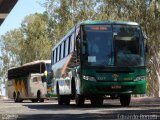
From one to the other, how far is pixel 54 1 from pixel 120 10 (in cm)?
1328

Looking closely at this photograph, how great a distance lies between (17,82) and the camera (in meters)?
43.3

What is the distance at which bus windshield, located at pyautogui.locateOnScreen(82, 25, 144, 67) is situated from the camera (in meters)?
20.0

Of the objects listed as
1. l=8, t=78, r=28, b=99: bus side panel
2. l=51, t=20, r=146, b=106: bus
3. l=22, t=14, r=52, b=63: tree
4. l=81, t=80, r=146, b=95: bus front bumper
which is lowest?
l=8, t=78, r=28, b=99: bus side panel

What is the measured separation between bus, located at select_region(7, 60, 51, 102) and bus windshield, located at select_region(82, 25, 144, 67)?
16826mm

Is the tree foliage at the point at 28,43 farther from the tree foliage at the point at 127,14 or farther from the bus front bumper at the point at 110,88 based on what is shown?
the bus front bumper at the point at 110,88

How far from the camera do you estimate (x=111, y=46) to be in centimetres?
2014

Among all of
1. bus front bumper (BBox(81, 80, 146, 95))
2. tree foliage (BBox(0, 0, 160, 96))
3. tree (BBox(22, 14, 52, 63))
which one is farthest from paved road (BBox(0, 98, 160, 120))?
tree (BBox(22, 14, 52, 63))

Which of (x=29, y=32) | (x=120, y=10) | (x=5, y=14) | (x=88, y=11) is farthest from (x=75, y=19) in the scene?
(x=5, y=14)

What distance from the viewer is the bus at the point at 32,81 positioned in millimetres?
38831

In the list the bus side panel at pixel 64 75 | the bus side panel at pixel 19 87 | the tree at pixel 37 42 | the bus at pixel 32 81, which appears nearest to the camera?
the bus side panel at pixel 64 75

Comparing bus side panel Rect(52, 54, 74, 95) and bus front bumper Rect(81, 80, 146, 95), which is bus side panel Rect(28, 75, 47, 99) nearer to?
bus side panel Rect(52, 54, 74, 95)

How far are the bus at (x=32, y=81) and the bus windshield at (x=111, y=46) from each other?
55.2 ft

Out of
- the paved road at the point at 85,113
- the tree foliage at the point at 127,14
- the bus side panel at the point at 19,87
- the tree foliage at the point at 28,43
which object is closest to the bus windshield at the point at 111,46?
the paved road at the point at 85,113

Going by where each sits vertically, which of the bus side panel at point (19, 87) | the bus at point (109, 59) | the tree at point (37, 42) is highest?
the tree at point (37, 42)
